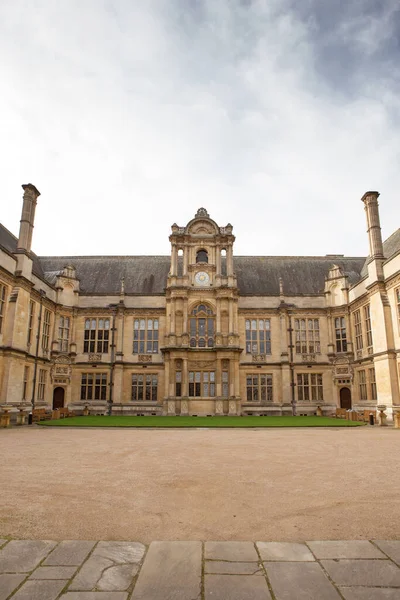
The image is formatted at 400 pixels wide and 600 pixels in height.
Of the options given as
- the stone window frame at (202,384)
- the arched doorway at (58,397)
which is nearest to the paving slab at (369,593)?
the stone window frame at (202,384)

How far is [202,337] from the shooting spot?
3444 cm

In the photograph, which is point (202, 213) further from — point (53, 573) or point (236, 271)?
point (53, 573)

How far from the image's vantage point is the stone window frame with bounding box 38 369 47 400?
3103cm

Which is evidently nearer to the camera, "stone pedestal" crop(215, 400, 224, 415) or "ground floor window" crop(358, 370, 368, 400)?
"ground floor window" crop(358, 370, 368, 400)

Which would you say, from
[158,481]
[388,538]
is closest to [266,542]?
[388,538]

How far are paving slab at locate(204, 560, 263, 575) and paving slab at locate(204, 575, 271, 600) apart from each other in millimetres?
94

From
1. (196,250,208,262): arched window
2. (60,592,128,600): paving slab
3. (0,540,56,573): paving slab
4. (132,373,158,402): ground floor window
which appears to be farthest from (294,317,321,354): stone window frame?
(60,592,128,600): paving slab

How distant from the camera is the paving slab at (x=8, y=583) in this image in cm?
350

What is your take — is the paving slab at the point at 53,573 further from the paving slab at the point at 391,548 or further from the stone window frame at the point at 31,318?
the stone window frame at the point at 31,318

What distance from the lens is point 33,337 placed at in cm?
3003

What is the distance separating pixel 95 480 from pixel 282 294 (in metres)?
29.9

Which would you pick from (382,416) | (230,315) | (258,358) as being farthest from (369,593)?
(258,358)

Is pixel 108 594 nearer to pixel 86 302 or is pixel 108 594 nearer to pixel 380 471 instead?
pixel 380 471

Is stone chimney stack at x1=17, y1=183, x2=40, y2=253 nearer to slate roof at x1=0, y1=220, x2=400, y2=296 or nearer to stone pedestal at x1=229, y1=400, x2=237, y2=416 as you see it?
slate roof at x1=0, y1=220, x2=400, y2=296
